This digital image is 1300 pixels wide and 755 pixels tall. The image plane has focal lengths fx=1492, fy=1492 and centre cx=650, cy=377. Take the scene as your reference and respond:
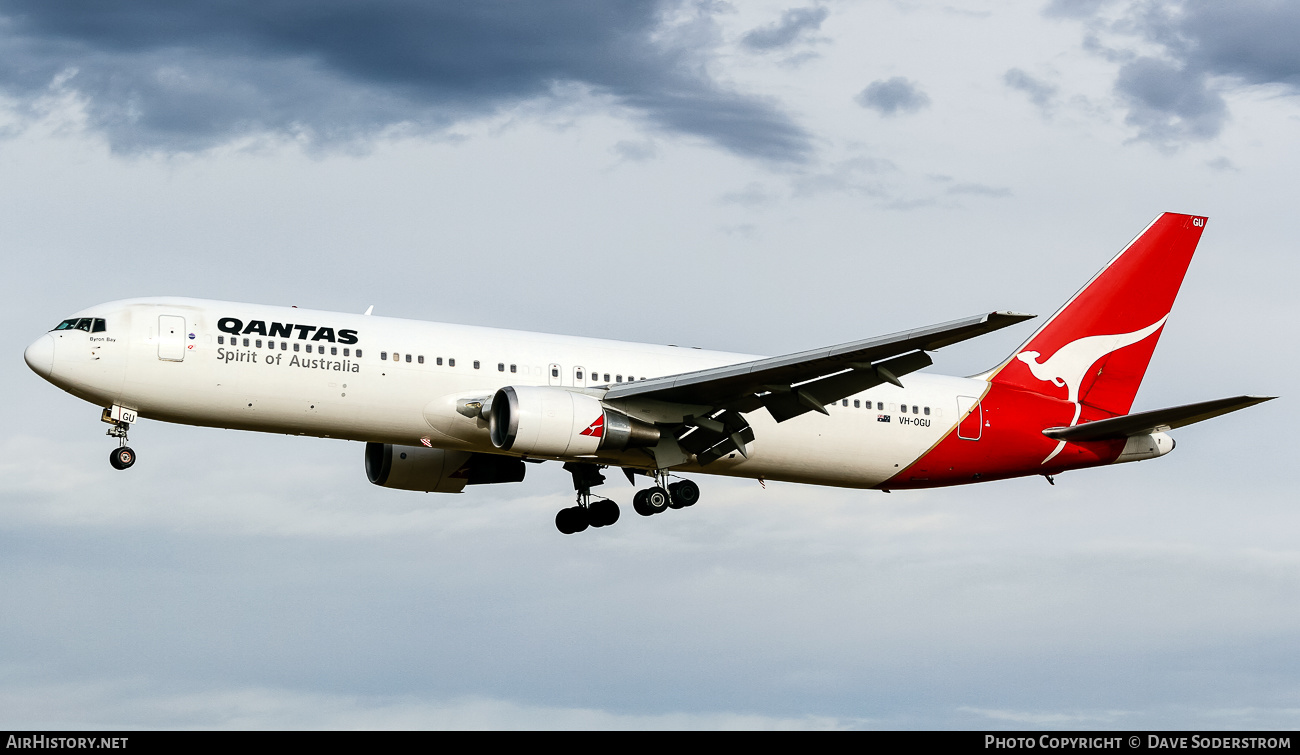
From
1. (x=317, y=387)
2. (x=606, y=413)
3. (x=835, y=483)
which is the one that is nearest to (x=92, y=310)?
(x=317, y=387)

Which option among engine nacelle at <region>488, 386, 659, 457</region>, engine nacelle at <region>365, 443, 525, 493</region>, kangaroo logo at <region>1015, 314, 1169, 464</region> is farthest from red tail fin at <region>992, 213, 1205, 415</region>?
engine nacelle at <region>365, 443, 525, 493</region>

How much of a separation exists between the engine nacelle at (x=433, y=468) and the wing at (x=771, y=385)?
661 cm

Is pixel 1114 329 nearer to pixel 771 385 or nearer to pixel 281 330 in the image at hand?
pixel 771 385

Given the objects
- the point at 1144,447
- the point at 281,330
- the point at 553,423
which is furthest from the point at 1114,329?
the point at 281,330

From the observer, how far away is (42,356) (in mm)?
33656

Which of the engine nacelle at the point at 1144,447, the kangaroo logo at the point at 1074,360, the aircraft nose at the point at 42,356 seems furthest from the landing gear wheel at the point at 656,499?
the aircraft nose at the point at 42,356

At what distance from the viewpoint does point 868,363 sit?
3362cm

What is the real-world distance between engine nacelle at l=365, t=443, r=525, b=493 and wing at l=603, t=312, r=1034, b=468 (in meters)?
6.61

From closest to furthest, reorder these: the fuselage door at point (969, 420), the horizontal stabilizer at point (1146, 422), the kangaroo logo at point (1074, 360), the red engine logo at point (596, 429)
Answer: the red engine logo at point (596, 429), the horizontal stabilizer at point (1146, 422), the fuselage door at point (969, 420), the kangaroo logo at point (1074, 360)

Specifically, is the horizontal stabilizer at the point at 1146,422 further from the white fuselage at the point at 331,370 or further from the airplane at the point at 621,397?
the white fuselage at the point at 331,370

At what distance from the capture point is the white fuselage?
111ft

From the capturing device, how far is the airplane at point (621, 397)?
111 feet
